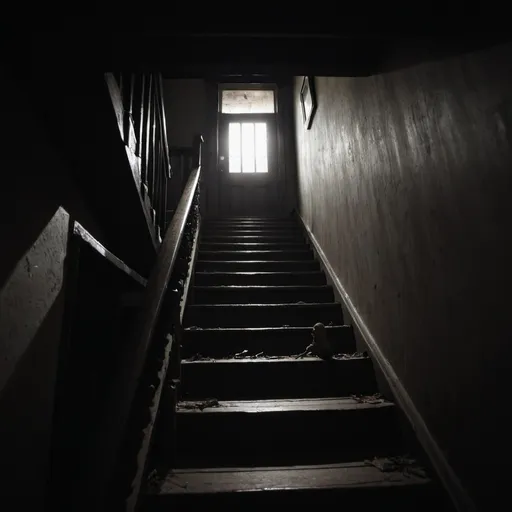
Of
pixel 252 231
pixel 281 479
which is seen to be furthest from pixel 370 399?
pixel 252 231

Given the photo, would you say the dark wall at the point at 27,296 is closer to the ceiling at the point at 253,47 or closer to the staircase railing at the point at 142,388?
the ceiling at the point at 253,47

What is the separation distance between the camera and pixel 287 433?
4.95ft

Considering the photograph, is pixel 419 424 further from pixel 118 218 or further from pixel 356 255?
pixel 118 218

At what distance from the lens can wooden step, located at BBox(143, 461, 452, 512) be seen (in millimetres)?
1169

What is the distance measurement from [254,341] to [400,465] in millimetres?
1058

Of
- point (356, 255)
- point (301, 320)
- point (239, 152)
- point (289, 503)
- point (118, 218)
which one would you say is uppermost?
point (239, 152)

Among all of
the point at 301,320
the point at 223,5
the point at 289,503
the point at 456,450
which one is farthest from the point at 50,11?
the point at 301,320

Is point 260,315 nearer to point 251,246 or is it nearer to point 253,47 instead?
point 251,246

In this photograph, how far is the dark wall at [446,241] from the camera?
3.28 ft

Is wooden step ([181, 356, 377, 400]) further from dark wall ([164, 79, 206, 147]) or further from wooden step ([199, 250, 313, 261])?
dark wall ([164, 79, 206, 147])

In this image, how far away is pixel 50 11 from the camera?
102 centimetres

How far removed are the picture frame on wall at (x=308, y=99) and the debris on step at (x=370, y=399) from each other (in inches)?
123

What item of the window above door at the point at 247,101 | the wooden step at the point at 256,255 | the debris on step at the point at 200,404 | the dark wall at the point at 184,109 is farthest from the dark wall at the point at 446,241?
the window above door at the point at 247,101

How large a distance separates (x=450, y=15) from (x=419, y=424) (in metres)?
1.45
